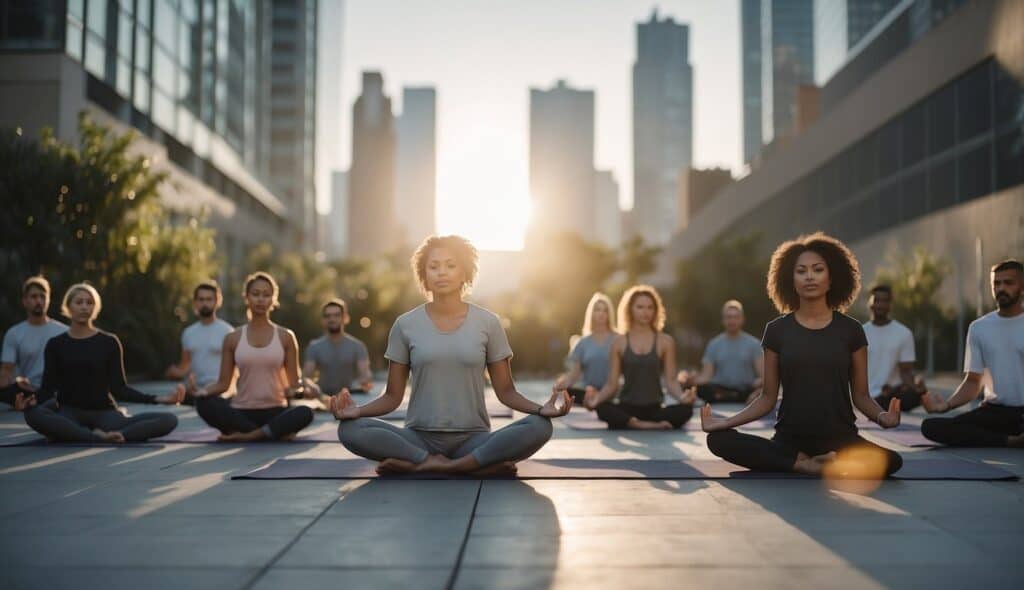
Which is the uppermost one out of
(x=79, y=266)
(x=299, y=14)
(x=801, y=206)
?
(x=299, y=14)

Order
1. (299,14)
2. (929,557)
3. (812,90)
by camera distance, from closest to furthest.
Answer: (929,557) < (812,90) < (299,14)

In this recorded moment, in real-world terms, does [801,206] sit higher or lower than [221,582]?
higher

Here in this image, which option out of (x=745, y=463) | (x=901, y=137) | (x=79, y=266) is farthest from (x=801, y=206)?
(x=745, y=463)

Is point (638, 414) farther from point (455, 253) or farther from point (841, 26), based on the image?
point (841, 26)

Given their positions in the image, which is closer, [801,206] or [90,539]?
[90,539]

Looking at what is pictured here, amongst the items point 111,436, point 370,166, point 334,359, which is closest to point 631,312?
point 334,359

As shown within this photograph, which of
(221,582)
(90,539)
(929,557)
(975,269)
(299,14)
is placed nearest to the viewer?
(221,582)

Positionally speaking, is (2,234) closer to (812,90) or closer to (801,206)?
(801,206)

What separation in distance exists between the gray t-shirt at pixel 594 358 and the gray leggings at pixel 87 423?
5.94 metres

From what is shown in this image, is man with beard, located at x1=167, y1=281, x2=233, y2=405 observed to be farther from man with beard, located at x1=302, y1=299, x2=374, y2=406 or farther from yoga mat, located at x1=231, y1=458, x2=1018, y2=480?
yoga mat, located at x1=231, y1=458, x2=1018, y2=480

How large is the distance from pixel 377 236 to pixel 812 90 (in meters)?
121

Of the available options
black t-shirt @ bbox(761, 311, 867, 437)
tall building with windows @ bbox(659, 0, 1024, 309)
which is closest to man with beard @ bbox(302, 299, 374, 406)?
black t-shirt @ bbox(761, 311, 867, 437)

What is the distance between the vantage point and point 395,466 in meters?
6.46

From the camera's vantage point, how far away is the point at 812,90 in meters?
67.1
